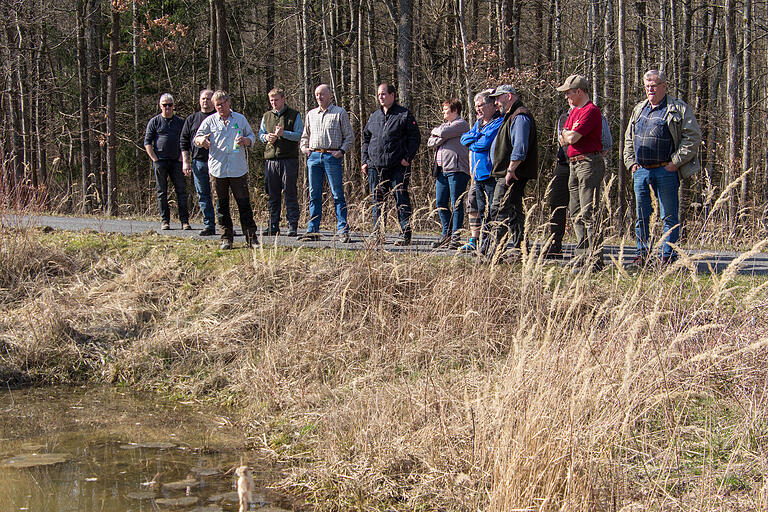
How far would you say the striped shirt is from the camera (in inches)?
390

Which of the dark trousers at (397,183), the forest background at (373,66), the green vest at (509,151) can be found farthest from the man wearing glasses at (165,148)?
the green vest at (509,151)

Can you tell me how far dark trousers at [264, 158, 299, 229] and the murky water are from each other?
3.44m

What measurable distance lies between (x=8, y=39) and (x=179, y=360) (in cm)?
1866

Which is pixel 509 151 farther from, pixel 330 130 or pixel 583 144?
pixel 330 130

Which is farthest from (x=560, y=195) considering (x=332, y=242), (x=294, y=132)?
(x=294, y=132)

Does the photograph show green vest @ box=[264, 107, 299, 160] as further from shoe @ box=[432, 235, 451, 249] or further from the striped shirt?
shoe @ box=[432, 235, 451, 249]

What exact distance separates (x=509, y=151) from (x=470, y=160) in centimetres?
109

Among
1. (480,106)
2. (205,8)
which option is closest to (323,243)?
(480,106)

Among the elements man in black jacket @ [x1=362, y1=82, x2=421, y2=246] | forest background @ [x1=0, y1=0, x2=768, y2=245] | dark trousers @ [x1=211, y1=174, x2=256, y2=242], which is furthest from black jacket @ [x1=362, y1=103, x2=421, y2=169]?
forest background @ [x1=0, y1=0, x2=768, y2=245]

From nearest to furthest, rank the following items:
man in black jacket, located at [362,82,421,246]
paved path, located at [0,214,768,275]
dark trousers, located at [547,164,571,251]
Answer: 1. paved path, located at [0,214,768,275]
2. dark trousers, located at [547,164,571,251]
3. man in black jacket, located at [362,82,421,246]

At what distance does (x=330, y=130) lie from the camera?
32.5ft

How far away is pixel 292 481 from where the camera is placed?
17.4 feet

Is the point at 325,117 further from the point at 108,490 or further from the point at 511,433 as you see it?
the point at 511,433

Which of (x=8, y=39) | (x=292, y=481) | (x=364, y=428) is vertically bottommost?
(x=292, y=481)
